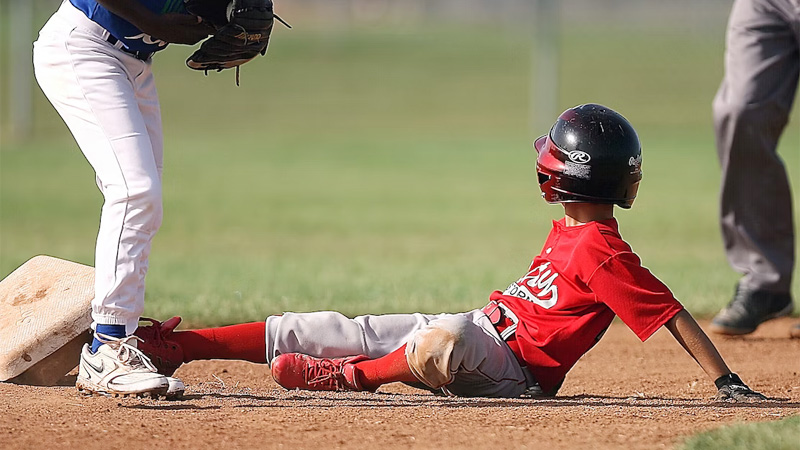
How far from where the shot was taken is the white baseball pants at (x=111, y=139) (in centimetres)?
392

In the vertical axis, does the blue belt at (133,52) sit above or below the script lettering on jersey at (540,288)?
above

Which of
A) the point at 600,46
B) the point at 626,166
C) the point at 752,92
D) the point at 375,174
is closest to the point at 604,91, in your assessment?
the point at 600,46

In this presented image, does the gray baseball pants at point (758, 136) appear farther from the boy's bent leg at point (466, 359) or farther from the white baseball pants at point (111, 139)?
the white baseball pants at point (111, 139)

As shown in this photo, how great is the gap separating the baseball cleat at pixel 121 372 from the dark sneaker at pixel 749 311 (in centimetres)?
343

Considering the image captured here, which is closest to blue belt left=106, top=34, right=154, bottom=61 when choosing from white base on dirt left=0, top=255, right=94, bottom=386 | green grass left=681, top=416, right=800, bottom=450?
white base on dirt left=0, top=255, right=94, bottom=386

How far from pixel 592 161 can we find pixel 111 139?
172 cm

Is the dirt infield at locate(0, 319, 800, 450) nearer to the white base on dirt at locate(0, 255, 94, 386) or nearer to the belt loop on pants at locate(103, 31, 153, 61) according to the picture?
the white base on dirt at locate(0, 255, 94, 386)

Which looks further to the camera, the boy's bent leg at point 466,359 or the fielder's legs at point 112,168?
the boy's bent leg at point 466,359

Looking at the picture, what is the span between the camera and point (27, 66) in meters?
24.1

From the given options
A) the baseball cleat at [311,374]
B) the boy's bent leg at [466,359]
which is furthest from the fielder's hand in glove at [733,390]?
the baseball cleat at [311,374]

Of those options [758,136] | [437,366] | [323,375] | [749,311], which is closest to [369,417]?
[437,366]

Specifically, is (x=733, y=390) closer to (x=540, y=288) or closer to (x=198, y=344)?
(x=540, y=288)

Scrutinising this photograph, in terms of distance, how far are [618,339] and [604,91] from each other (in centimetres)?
2384

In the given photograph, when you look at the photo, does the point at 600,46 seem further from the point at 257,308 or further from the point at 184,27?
the point at 184,27
